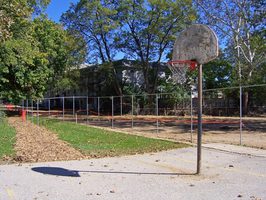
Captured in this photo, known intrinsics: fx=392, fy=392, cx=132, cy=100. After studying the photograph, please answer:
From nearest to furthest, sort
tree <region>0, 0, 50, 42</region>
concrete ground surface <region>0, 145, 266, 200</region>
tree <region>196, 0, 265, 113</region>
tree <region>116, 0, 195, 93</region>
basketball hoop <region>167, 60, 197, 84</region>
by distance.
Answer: concrete ground surface <region>0, 145, 266, 200</region>, basketball hoop <region>167, 60, 197, 84</region>, tree <region>0, 0, 50, 42</region>, tree <region>196, 0, 265, 113</region>, tree <region>116, 0, 195, 93</region>

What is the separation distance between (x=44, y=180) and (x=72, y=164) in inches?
75.9

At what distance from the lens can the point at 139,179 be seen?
821 cm

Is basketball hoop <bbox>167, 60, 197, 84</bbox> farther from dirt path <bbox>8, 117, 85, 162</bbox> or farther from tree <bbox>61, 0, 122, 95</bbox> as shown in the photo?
tree <bbox>61, 0, 122, 95</bbox>

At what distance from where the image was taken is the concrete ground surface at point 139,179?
689 cm

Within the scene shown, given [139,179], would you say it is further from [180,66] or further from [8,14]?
[8,14]

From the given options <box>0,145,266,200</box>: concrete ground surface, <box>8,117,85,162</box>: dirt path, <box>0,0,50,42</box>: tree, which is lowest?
<box>0,145,266,200</box>: concrete ground surface

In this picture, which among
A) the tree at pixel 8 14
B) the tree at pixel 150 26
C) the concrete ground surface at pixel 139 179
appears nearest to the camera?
the concrete ground surface at pixel 139 179

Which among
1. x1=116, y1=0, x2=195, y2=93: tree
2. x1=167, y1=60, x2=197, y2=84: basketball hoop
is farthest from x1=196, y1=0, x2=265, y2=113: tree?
x1=167, y1=60, x2=197, y2=84: basketball hoop

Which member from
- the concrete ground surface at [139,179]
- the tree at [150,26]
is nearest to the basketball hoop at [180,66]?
the concrete ground surface at [139,179]

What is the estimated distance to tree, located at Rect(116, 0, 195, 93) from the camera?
4103 centimetres

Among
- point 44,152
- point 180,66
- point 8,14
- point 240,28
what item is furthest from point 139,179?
point 240,28

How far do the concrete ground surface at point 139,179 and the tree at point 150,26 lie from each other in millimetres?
31601

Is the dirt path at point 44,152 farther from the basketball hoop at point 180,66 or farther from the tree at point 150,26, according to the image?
the tree at point 150,26

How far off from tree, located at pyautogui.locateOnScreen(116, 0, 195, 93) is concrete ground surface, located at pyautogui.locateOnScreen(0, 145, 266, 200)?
104ft
